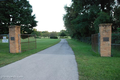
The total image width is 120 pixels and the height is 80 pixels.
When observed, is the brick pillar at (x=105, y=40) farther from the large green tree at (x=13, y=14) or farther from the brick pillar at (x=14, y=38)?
the large green tree at (x=13, y=14)

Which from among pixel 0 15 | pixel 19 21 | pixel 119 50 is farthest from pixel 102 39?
pixel 0 15

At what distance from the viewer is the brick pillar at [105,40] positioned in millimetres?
8141

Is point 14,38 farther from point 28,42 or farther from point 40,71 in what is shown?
point 40,71

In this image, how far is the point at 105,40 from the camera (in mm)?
8148

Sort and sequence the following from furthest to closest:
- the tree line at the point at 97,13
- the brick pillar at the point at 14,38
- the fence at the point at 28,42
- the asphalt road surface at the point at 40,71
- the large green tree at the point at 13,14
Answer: the large green tree at the point at 13,14 → the tree line at the point at 97,13 → the fence at the point at 28,42 → the brick pillar at the point at 14,38 → the asphalt road surface at the point at 40,71

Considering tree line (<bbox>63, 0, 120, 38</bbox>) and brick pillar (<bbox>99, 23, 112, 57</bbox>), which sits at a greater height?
tree line (<bbox>63, 0, 120, 38</bbox>)

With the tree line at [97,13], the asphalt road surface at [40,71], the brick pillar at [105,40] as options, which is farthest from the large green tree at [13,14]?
the brick pillar at [105,40]

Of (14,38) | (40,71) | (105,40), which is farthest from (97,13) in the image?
(40,71)

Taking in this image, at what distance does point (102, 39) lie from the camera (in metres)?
8.20

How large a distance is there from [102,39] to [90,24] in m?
14.3

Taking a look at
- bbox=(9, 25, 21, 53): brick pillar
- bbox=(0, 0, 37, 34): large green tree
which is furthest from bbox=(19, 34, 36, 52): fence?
bbox=(0, 0, 37, 34): large green tree

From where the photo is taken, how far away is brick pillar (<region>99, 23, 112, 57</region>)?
8.14 metres

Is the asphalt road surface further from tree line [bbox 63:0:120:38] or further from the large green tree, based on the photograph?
the large green tree

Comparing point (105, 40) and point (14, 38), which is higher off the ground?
point (14, 38)
